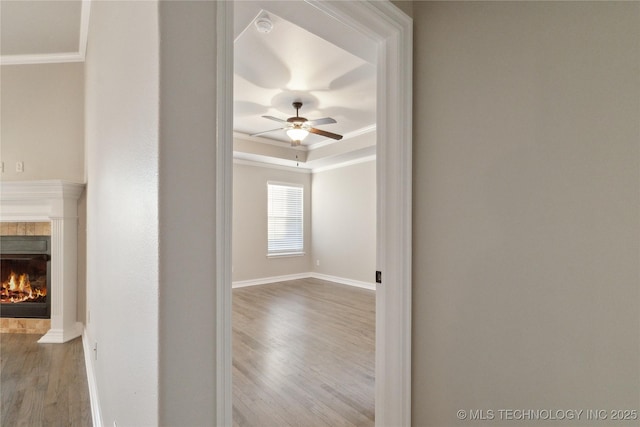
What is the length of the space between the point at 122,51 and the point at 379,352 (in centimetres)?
176

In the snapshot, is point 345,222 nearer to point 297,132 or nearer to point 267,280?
point 267,280

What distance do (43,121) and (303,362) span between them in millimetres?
3736

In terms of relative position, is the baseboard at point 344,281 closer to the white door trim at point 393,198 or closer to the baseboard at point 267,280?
the baseboard at point 267,280

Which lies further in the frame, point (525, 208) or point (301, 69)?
point (301, 69)

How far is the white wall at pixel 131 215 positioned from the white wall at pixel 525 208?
3.84 ft

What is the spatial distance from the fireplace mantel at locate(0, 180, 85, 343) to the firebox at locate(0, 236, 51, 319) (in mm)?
296

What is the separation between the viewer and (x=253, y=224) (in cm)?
615

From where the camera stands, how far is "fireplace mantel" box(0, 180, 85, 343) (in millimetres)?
3084

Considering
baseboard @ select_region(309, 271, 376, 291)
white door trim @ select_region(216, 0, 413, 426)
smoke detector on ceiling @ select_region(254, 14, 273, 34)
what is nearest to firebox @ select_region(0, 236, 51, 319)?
smoke detector on ceiling @ select_region(254, 14, 273, 34)

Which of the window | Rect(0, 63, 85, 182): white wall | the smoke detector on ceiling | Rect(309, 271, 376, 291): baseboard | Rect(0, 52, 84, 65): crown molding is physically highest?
Rect(0, 52, 84, 65): crown molding

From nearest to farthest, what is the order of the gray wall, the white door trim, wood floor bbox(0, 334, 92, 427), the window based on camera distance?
the gray wall
the white door trim
wood floor bbox(0, 334, 92, 427)
the window

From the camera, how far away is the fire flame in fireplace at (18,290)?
340 cm

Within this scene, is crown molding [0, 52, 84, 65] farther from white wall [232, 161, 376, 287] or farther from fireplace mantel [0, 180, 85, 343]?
white wall [232, 161, 376, 287]

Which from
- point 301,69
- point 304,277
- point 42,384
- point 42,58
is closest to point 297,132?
point 301,69
